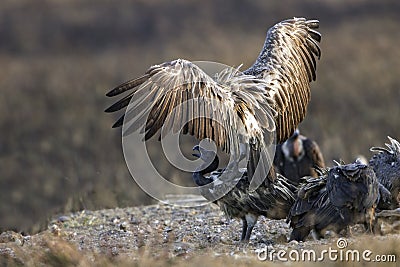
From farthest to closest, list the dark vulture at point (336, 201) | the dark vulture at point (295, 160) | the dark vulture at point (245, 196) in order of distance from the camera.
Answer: the dark vulture at point (295, 160) → the dark vulture at point (245, 196) → the dark vulture at point (336, 201)

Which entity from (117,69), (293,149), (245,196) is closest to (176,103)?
(245,196)

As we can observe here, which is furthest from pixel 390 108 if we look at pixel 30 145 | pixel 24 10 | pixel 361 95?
pixel 24 10

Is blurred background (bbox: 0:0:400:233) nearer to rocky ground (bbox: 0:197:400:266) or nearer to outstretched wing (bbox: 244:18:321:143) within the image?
rocky ground (bbox: 0:197:400:266)

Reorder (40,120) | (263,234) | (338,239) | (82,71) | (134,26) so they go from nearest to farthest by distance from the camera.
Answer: (338,239)
(263,234)
(40,120)
(82,71)
(134,26)

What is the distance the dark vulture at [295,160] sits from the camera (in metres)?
11.7

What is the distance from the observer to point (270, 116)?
Answer: 8.39m

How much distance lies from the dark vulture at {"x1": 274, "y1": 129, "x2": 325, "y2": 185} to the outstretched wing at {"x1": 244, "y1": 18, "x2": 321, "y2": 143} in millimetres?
2515

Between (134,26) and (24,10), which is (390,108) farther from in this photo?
(24,10)

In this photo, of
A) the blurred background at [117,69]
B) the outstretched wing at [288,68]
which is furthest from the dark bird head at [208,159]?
the blurred background at [117,69]

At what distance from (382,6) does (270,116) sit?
72.8 ft

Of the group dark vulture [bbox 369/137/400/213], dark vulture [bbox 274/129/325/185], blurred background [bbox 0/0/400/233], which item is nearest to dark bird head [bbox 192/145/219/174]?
dark vulture [bbox 369/137/400/213]

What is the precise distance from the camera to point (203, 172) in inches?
327

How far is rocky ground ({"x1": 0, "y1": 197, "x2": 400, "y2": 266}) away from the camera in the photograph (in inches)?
265

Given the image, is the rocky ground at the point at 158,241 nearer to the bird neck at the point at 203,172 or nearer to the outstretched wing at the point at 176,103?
the bird neck at the point at 203,172
